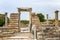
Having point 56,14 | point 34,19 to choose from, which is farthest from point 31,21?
point 56,14

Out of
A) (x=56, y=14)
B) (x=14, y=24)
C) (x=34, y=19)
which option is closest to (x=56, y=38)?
(x=34, y=19)

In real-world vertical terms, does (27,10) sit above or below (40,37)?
above

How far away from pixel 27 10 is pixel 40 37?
11.4 m

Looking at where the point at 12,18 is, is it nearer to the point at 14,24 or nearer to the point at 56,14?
the point at 14,24

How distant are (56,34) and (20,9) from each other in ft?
37.0

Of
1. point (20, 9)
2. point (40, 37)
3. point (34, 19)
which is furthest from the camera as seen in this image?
point (20, 9)

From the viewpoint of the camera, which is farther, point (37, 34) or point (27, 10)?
point (27, 10)

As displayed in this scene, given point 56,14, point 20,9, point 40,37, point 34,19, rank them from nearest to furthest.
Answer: point 40,37 < point 34,19 < point 20,9 < point 56,14

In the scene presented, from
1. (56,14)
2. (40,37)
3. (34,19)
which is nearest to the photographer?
(40,37)

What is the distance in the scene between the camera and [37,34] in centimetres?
1091

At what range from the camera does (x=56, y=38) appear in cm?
1080

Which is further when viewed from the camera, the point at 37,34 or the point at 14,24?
the point at 14,24

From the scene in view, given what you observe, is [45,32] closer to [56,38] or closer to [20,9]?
[56,38]

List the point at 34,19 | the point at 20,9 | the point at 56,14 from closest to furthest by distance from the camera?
1. the point at 34,19
2. the point at 20,9
3. the point at 56,14
